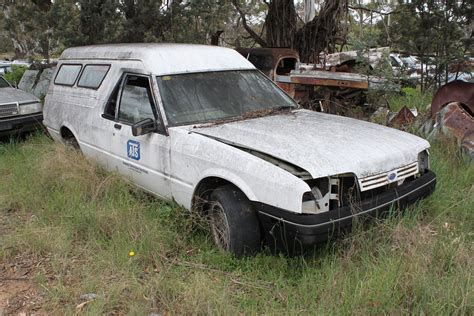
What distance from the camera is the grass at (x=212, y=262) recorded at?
2.98 metres

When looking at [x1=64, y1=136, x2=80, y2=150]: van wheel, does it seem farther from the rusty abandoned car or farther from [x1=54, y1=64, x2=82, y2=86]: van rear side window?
the rusty abandoned car

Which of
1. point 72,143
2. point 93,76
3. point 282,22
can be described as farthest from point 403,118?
point 282,22

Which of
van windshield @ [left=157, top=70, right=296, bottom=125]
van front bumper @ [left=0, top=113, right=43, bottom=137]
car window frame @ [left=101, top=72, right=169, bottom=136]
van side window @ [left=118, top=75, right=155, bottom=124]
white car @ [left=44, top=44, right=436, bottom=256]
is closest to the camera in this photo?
white car @ [left=44, top=44, right=436, bottom=256]

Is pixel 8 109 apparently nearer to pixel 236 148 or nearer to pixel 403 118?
pixel 236 148

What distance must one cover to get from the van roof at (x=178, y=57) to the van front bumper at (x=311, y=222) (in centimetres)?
198

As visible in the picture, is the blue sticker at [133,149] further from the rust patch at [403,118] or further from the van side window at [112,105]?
the rust patch at [403,118]

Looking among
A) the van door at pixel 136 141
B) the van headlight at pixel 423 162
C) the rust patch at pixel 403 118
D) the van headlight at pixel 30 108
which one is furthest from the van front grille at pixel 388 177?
the van headlight at pixel 30 108

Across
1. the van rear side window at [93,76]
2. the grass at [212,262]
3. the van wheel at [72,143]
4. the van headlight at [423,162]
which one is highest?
the van rear side window at [93,76]

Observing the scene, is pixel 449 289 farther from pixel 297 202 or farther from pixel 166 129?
pixel 166 129

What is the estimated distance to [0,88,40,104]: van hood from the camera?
800 cm

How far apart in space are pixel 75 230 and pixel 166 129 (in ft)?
4.33

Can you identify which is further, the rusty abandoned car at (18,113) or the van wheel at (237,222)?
the rusty abandoned car at (18,113)

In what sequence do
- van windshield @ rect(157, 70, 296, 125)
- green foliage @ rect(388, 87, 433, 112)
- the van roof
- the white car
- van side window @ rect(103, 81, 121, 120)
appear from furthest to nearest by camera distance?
1. green foliage @ rect(388, 87, 433, 112)
2. van side window @ rect(103, 81, 121, 120)
3. the van roof
4. van windshield @ rect(157, 70, 296, 125)
5. the white car

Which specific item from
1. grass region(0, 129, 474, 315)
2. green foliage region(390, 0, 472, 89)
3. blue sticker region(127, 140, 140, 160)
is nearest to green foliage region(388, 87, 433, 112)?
green foliage region(390, 0, 472, 89)
